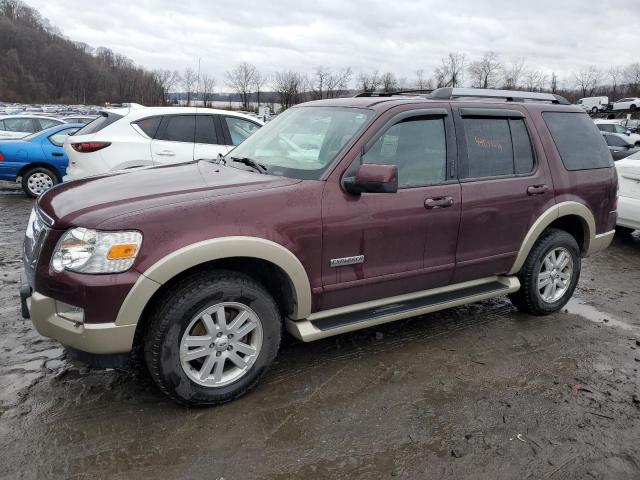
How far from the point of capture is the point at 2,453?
2.74 meters

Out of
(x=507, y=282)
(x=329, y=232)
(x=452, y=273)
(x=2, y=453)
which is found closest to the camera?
(x=2, y=453)

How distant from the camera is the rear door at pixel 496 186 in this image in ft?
13.2

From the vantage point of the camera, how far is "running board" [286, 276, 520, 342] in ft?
11.3

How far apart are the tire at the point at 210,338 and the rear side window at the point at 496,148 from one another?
1923mm

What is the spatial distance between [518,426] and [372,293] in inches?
48.2

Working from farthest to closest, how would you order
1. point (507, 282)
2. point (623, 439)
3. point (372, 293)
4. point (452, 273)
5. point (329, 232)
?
1. point (507, 282)
2. point (452, 273)
3. point (372, 293)
4. point (329, 232)
5. point (623, 439)

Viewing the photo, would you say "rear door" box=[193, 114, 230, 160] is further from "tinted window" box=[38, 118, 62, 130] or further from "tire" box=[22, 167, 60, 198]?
"tinted window" box=[38, 118, 62, 130]

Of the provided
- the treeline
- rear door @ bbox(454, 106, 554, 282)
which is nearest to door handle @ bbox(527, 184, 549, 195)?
rear door @ bbox(454, 106, 554, 282)

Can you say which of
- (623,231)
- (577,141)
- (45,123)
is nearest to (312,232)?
(577,141)

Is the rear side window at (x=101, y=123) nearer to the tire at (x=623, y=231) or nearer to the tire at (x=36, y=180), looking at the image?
the tire at (x=36, y=180)

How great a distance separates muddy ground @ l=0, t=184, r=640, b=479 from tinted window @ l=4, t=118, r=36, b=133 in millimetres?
11867

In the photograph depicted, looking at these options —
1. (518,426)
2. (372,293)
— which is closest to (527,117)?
(372,293)

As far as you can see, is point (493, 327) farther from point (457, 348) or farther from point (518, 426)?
point (518, 426)

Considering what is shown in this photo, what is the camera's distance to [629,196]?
7414 mm
